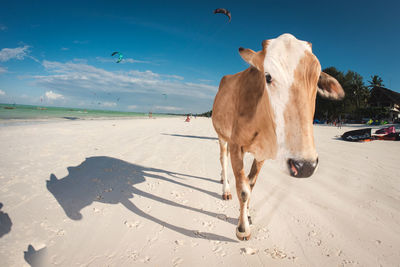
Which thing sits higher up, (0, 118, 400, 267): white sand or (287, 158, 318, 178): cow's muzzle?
(287, 158, 318, 178): cow's muzzle

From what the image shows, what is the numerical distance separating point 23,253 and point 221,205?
7.83 feet

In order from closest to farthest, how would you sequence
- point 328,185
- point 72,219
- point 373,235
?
point 373,235 → point 72,219 → point 328,185

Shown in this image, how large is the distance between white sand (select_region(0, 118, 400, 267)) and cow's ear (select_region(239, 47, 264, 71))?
6.10 ft

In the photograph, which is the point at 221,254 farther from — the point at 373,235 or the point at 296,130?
the point at 373,235

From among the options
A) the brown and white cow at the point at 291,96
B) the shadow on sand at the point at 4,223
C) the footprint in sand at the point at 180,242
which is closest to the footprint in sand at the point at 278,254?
the footprint in sand at the point at 180,242

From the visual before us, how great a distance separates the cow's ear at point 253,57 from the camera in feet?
4.64

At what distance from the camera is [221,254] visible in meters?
1.85

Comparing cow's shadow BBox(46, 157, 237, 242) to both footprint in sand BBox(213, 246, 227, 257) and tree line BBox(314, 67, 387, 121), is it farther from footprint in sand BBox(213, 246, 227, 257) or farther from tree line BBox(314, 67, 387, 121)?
tree line BBox(314, 67, 387, 121)

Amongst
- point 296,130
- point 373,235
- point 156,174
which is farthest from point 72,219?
point 373,235

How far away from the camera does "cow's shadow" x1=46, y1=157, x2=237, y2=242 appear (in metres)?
2.52

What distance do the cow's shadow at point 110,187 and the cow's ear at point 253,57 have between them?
1913 millimetres

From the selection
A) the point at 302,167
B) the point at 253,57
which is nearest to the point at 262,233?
the point at 302,167

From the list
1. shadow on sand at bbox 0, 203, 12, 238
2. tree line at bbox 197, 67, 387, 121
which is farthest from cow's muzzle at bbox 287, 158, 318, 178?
tree line at bbox 197, 67, 387, 121

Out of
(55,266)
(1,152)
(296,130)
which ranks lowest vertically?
(55,266)
